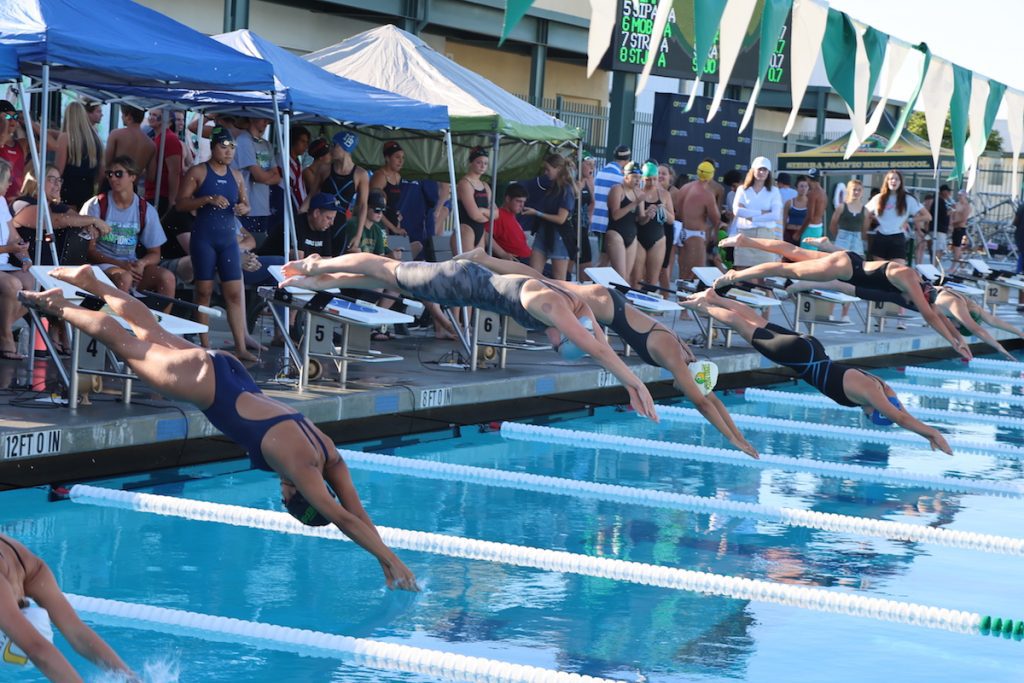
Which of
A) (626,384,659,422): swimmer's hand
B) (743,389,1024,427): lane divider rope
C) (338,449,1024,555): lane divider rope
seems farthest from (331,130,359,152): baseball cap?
(626,384,659,422): swimmer's hand

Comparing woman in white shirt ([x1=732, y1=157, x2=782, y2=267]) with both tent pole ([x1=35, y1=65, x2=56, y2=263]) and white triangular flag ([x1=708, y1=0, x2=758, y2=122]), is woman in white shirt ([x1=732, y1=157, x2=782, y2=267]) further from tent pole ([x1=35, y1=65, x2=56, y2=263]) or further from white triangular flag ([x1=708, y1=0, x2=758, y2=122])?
tent pole ([x1=35, y1=65, x2=56, y2=263])

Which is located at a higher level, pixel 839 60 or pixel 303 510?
pixel 839 60

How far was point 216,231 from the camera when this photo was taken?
9602 millimetres

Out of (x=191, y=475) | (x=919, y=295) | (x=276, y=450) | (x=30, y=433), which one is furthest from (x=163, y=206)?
(x=276, y=450)

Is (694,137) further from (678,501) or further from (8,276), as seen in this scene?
(8,276)

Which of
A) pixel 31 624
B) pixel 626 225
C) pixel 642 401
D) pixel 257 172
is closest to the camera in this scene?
pixel 31 624

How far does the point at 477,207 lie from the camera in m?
12.2

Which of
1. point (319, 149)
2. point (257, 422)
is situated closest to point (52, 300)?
point (257, 422)

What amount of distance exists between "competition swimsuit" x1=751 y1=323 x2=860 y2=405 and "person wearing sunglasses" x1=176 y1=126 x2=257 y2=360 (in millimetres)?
3571

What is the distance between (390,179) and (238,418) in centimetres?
674

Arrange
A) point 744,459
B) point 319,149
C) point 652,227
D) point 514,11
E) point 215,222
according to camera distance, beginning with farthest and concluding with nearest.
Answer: point 652,227, point 319,149, point 744,459, point 215,222, point 514,11

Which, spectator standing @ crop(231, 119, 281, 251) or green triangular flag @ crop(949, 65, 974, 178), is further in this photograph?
green triangular flag @ crop(949, 65, 974, 178)

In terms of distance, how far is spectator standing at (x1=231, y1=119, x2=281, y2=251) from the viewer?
11.0 metres

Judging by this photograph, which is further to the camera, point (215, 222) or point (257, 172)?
point (257, 172)
